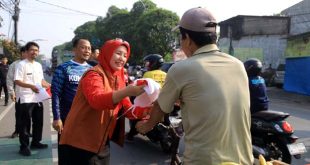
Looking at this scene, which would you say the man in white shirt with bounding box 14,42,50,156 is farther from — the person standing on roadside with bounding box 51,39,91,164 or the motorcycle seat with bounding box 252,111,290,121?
the motorcycle seat with bounding box 252,111,290,121

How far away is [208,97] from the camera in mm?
1802

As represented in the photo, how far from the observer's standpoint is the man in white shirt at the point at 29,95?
19.3 ft

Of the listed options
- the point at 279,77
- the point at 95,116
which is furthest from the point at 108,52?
the point at 279,77

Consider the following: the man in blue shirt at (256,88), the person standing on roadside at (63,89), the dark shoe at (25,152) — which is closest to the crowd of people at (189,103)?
the person standing on roadside at (63,89)

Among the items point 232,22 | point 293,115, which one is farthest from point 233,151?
point 232,22

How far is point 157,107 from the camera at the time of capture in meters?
1.97

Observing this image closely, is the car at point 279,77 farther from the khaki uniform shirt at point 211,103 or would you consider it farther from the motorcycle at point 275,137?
the khaki uniform shirt at point 211,103

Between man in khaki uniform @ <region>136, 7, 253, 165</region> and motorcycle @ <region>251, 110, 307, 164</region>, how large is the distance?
10.5ft

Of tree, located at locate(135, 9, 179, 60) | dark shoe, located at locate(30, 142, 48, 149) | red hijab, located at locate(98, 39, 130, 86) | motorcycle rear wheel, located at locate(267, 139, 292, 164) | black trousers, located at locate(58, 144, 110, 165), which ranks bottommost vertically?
dark shoe, located at locate(30, 142, 48, 149)

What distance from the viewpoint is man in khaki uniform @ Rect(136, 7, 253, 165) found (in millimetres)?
1811

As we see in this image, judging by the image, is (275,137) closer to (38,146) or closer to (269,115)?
(269,115)

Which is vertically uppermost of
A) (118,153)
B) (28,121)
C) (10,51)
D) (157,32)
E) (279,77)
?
(157,32)

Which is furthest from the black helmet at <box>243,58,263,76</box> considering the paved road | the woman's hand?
the woman's hand

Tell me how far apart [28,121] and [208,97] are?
4.87 meters
